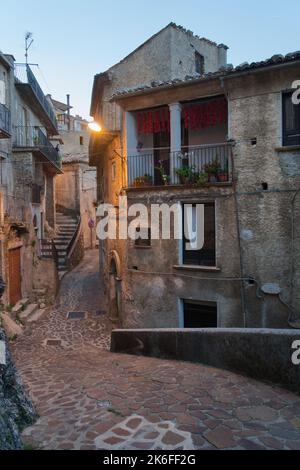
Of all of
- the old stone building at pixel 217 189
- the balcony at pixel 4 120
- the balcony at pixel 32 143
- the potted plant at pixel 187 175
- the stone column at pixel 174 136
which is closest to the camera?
the old stone building at pixel 217 189

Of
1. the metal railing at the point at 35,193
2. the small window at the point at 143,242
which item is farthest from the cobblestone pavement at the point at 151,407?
the metal railing at the point at 35,193

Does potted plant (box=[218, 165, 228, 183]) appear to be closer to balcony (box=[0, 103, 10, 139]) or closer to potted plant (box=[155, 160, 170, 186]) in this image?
potted plant (box=[155, 160, 170, 186])

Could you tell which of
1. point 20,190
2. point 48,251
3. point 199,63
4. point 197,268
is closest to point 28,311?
point 48,251

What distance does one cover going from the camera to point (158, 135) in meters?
14.5

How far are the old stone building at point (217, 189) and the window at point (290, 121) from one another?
3cm

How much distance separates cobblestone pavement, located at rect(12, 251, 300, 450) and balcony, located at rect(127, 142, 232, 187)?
19.2 feet

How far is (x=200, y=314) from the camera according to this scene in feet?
42.0

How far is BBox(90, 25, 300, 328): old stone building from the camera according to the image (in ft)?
36.5

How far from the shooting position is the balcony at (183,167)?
12195 millimetres

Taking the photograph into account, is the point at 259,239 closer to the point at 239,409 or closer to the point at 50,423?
the point at 239,409

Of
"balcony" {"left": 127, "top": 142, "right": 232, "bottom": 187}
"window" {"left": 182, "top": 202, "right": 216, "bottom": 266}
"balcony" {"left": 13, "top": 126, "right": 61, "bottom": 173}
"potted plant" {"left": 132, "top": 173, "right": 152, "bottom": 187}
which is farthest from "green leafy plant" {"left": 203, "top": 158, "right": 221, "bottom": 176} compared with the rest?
"balcony" {"left": 13, "top": 126, "right": 61, "bottom": 173}

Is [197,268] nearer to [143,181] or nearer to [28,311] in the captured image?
[143,181]

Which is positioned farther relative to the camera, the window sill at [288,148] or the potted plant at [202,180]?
the potted plant at [202,180]

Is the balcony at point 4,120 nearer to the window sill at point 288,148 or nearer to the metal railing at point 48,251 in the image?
the metal railing at point 48,251
